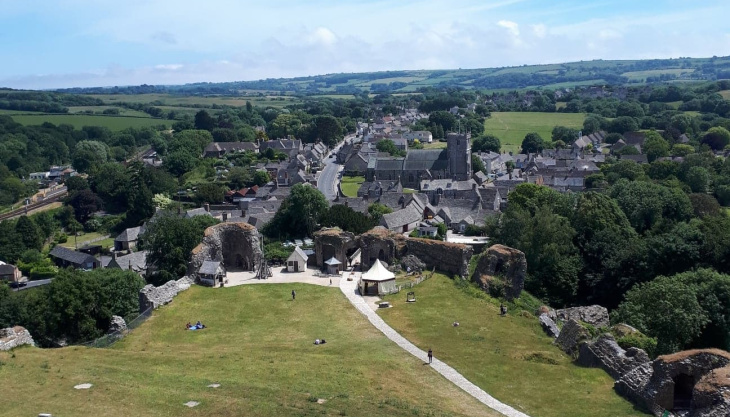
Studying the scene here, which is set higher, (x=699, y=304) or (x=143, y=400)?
(x=143, y=400)

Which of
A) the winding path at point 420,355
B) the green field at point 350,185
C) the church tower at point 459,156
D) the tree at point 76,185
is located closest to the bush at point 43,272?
the tree at point 76,185

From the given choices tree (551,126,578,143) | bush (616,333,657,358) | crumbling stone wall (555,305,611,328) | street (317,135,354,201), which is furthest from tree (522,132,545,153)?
bush (616,333,657,358)

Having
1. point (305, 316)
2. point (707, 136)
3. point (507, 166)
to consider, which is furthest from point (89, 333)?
point (707, 136)

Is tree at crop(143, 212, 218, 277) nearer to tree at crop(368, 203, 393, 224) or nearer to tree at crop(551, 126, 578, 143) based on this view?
tree at crop(368, 203, 393, 224)

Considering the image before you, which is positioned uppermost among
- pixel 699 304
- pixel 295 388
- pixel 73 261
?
pixel 295 388

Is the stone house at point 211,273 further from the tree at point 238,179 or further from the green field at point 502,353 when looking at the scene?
the tree at point 238,179

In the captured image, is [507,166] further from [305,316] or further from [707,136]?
[305,316]

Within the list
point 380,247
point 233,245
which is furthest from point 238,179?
point 380,247
